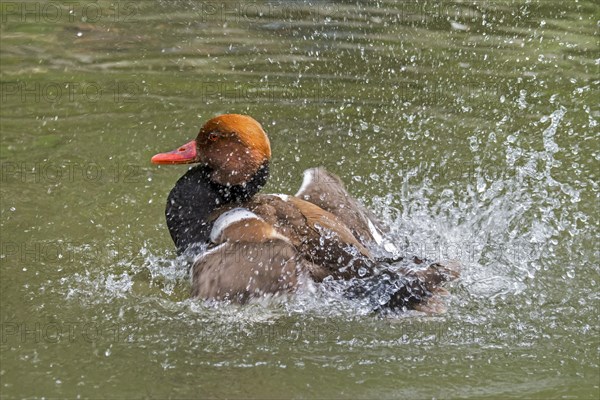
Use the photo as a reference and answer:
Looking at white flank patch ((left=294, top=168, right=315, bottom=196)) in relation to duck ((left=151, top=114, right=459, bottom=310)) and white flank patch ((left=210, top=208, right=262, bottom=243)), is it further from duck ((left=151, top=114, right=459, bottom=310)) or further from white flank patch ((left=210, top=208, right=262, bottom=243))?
white flank patch ((left=210, top=208, right=262, bottom=243))

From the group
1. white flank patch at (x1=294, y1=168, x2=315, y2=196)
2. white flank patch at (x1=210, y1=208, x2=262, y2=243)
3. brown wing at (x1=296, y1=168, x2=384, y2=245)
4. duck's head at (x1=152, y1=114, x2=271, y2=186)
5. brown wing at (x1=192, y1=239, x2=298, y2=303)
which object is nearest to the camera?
brown wing at (x1=192, y1=239, x2=298, y2=303)

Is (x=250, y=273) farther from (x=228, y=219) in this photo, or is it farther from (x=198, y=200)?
(x=198, y=200)

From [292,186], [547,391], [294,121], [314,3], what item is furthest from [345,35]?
[547,391]

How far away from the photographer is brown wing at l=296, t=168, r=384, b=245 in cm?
557

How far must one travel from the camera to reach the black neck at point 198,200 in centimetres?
544

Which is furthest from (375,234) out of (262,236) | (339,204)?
(262,236)

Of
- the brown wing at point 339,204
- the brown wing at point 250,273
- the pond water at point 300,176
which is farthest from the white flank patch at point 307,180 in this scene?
the brown wing at point 250,273

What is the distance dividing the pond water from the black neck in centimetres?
19

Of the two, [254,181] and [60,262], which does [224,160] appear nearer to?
[254,181]

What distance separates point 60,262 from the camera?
18.3ft

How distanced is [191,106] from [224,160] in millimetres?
2322

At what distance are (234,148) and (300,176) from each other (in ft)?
4.58

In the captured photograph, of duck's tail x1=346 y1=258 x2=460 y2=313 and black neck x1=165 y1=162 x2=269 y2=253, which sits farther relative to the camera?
black neck x1=165 y1=162 x2=269 y2=253

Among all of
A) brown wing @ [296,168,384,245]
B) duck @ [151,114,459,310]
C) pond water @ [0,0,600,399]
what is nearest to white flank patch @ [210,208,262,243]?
duck @ [151,114,459,310]
